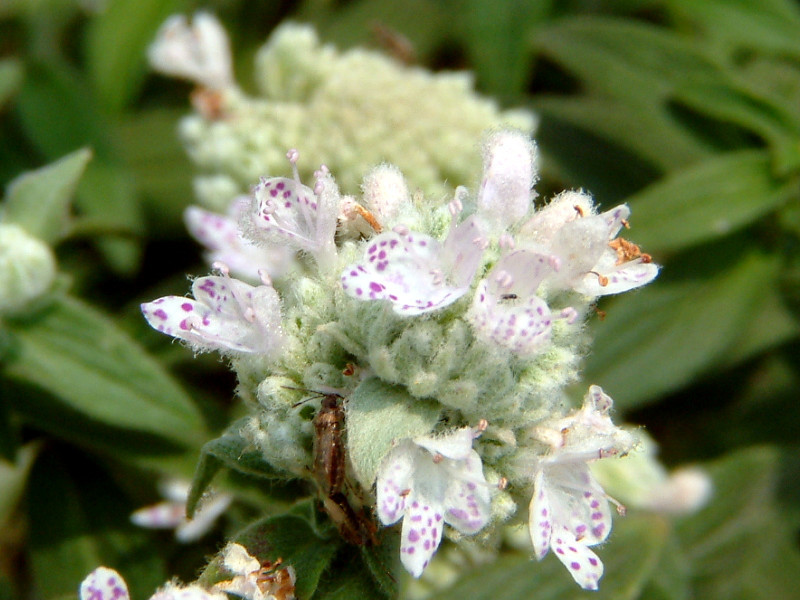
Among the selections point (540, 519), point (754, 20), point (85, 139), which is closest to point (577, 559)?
point (540, 519)

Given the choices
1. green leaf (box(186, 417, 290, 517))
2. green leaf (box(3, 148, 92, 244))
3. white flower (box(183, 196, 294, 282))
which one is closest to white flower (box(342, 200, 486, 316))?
green leaf (box(186, 417, 290, 517))

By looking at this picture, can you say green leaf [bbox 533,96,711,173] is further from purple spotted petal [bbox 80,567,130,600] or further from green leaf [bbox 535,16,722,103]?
purple spotted petal [bbox 80,567,130,600]

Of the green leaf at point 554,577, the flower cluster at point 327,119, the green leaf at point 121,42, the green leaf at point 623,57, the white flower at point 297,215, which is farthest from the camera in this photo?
the green leaf at point 121,42

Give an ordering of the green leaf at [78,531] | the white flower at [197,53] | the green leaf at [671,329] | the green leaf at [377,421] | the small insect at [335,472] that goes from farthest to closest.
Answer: the white flower at [197,53]
the green leaf at [671,329]
the green leaf at [78,531]
the small insect at [335,472]
the green leaf at [377,421]

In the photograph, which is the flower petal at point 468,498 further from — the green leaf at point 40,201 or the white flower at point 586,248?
the green leaf at point 40,201

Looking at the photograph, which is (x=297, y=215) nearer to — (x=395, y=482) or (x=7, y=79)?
(x=395, y=482)

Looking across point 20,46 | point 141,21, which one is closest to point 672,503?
point 141,21

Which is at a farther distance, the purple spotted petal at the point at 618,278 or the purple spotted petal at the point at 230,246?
the purple spotted petal at the point at 230,246

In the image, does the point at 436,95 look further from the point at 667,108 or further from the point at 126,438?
the point at 126,438

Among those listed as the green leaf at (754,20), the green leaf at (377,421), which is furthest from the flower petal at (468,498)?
the green leaf at (754,20)
